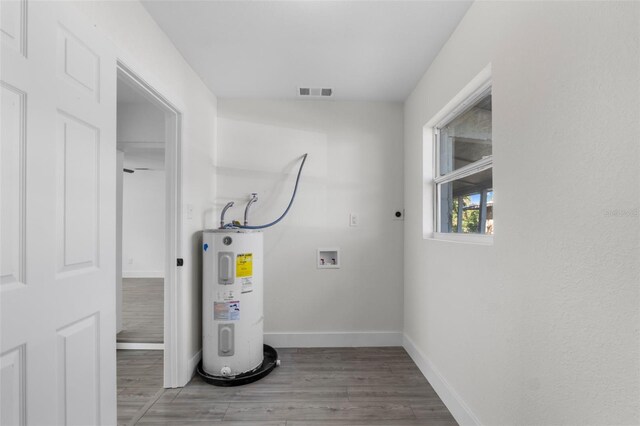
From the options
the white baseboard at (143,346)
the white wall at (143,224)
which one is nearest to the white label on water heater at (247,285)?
the white baseboard at (143,346)

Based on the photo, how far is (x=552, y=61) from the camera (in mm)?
1040

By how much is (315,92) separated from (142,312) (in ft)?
10.8

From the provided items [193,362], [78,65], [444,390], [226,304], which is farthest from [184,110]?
[444,390]

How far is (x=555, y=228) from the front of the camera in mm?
1026

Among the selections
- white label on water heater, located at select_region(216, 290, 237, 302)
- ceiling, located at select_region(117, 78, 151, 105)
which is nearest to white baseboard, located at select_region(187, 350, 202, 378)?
white label on water heater, located at select_region(216, 290, 237, 302)

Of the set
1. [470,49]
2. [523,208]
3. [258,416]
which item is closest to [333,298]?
[258,416]

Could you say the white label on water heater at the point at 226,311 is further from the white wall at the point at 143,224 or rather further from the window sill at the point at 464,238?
the white wall at the point at 143,224

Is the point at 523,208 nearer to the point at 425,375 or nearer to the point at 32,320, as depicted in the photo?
the point at 425,375

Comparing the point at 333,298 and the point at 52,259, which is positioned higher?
the point at 52,259

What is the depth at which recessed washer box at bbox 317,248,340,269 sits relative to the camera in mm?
2773

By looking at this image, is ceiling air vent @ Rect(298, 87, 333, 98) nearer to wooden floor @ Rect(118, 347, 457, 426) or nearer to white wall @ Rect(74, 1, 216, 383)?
white wall @ Rect(74, 1, 216, 383)

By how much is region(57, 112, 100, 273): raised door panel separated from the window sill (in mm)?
1764

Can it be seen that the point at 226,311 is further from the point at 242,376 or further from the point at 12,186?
the point at 12,186

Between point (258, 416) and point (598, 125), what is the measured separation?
2120mm
